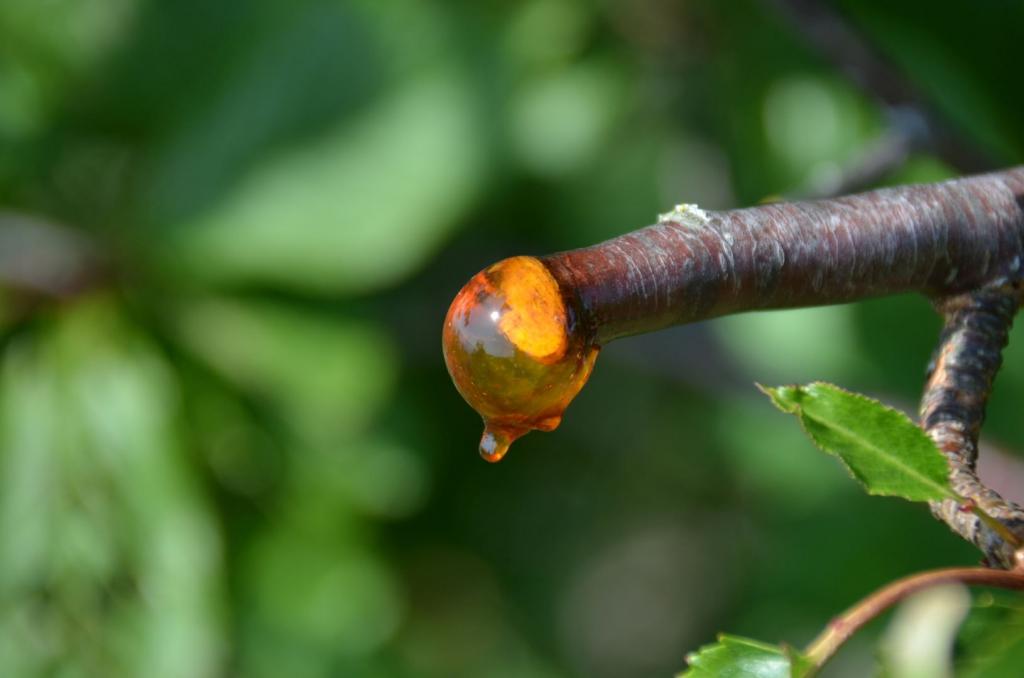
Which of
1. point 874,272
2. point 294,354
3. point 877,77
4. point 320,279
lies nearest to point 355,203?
point 320,279

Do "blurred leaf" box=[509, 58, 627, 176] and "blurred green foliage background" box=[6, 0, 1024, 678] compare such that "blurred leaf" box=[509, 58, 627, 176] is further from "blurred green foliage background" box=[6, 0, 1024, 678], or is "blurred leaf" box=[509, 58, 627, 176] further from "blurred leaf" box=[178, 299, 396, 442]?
"blurred leaf" box=[178, 299, 396, 442]

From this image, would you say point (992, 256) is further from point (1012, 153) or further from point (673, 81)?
point (673, 81)

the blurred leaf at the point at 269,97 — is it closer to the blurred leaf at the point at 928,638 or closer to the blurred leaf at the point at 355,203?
the blurred leaf at the point at 355,203

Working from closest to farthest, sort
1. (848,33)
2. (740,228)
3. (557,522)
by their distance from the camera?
(740,228) < (848,33) < (557,522)

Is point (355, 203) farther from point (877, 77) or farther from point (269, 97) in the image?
point (877, 77)

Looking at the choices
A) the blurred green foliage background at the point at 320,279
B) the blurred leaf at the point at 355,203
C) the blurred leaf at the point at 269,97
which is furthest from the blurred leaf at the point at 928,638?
the blurred leaf at the point at 269,97

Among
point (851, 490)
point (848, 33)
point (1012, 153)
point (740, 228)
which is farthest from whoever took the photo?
point (851, 490)

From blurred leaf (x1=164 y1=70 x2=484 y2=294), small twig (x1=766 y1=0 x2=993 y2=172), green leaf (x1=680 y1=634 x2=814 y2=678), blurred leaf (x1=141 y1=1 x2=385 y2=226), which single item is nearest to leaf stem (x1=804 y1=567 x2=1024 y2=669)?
green leaf (x1=680 y1=634 x2=814 y2=678)

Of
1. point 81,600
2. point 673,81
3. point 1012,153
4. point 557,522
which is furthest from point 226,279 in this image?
point 1012,153
